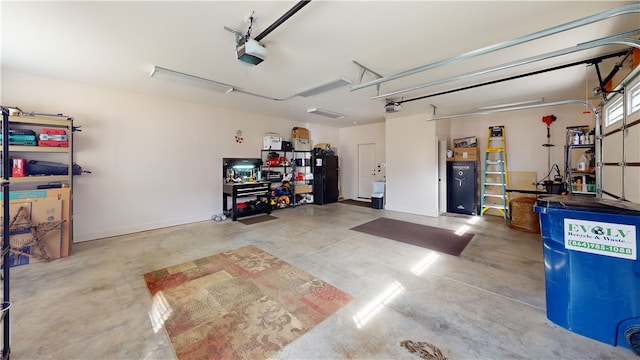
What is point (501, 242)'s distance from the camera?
4137 millimetres

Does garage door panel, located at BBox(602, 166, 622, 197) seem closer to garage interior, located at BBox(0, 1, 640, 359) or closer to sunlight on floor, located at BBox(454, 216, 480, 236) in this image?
garage interior, located at BBox(0, 1, 640, 359)

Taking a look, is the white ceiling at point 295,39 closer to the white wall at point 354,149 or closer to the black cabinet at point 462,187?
the black cabinet at point 462,187

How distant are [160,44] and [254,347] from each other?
10.9 feet

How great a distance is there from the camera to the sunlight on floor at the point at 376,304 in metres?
2.12

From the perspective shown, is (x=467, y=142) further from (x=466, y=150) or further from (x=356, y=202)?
(x=356, y=202)

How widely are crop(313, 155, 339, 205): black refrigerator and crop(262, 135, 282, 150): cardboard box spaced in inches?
60.1

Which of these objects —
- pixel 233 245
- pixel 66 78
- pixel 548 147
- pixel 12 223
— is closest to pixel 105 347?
pixel 233 245

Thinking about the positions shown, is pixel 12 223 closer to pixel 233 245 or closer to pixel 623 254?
pixel 233 245

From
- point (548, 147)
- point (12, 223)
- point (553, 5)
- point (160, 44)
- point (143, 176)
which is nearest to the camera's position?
point (553, 5)

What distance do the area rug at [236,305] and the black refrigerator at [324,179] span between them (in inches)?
186

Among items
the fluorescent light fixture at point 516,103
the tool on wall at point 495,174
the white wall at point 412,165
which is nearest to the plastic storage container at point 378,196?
the white wall at point 412,165

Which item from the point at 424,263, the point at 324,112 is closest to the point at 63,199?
the point at 324,112

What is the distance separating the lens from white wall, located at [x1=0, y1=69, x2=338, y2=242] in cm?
401

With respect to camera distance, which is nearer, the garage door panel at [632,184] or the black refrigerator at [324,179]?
the garage door panel at [632,184]
